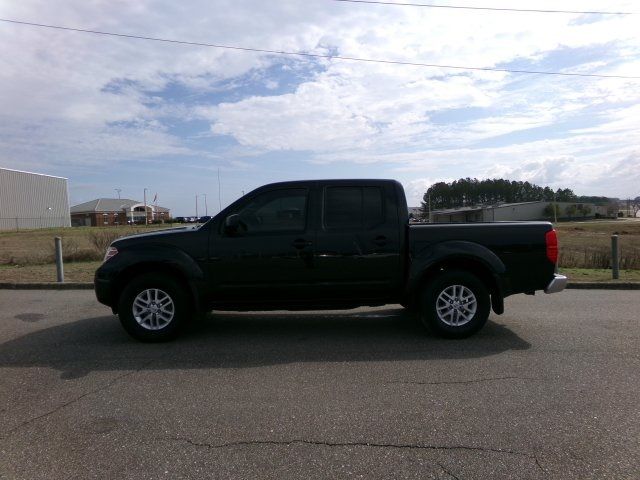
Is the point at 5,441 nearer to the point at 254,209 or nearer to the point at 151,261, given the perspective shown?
the point at 151,261

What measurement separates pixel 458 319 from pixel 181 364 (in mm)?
3291

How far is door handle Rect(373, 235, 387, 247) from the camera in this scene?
6250 mm

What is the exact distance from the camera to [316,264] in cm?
619

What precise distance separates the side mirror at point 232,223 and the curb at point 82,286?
639 cm

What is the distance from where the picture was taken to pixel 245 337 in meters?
6.51

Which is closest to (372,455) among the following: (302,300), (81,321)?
(302,300)

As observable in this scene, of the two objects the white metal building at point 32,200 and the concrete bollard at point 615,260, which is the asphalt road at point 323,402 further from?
the white metal building at point 32,200

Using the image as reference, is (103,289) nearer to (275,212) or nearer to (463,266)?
(275,212)

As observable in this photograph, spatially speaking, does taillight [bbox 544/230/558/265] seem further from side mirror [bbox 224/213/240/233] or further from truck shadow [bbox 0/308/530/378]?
side mirror [bbox 224/213/240/233]

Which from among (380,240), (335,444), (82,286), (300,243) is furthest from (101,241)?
(335,444)

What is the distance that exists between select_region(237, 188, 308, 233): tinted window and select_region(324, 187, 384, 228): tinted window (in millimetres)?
314

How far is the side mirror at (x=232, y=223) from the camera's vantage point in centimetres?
611

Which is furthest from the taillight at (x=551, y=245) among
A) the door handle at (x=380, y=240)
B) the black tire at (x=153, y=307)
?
the black tire at (x=153, y=307)

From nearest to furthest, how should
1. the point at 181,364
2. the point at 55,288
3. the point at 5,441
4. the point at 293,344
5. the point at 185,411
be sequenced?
the point at 5,441 → the point at 185,411 → the point at 181,364 → the point at 293,344 → the point at 55,288
